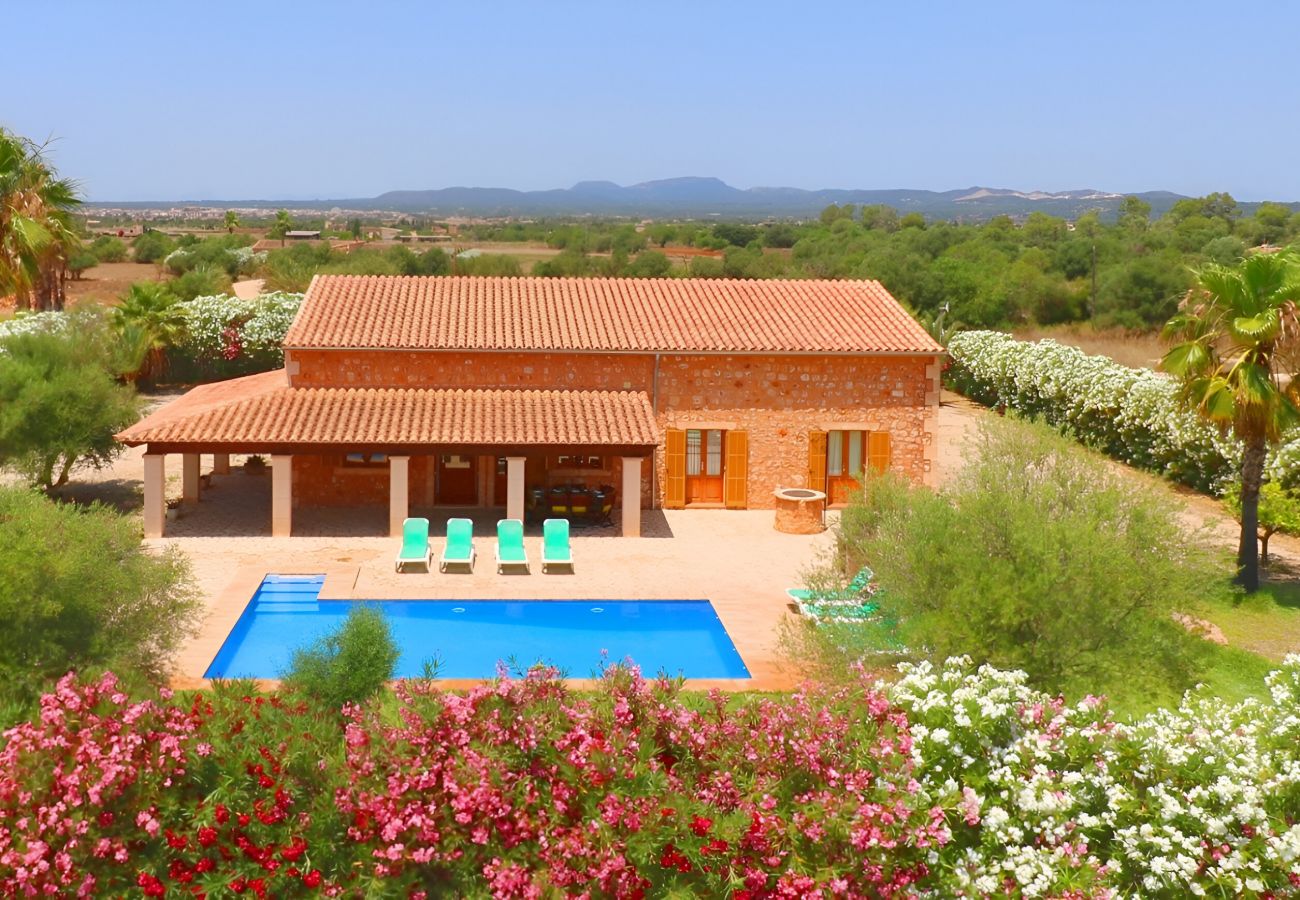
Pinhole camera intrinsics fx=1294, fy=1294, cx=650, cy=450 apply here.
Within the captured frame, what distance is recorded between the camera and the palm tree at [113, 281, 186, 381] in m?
35.5

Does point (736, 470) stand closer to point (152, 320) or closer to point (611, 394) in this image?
point (611, 394)

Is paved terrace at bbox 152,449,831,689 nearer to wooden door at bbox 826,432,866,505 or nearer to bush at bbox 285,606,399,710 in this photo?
wooden door at bbox 826,432,866,505

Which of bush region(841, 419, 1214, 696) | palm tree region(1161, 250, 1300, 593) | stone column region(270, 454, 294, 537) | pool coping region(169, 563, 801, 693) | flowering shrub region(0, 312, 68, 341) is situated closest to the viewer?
bush region(841, 419, 1214, 696)

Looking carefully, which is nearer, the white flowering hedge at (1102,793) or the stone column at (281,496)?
the white flowering hedge at (1102,793)

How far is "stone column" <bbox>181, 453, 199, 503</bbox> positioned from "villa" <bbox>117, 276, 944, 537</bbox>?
3 cm

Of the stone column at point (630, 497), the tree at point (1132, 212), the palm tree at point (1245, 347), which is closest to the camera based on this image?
the palm tree at point (1245, 347)

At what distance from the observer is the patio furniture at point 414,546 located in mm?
19328

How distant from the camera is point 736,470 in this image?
2431cm

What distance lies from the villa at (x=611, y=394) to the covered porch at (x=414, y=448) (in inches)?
1.7

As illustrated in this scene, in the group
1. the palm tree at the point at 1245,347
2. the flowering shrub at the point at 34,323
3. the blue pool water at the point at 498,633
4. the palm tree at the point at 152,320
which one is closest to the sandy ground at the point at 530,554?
the blue pool water at the point at 498,633

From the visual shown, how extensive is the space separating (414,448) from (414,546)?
2.43 m

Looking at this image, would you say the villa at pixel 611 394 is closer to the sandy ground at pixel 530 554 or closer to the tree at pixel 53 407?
the sandy ground at pixel 530 554

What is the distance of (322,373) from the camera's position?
77.4ft

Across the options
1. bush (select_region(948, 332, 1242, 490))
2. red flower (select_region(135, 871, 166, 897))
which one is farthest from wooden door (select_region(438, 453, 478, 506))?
red flower (select_region(135, 871, 166, 897))
